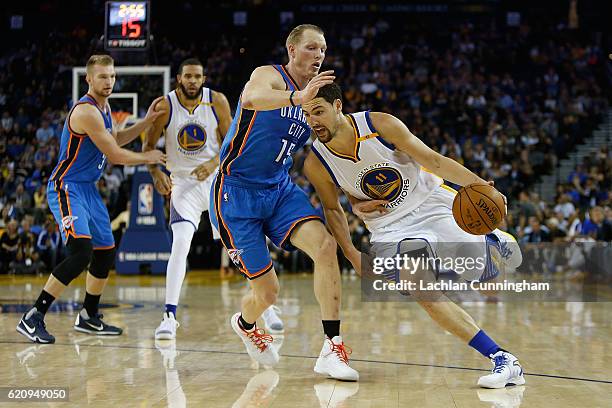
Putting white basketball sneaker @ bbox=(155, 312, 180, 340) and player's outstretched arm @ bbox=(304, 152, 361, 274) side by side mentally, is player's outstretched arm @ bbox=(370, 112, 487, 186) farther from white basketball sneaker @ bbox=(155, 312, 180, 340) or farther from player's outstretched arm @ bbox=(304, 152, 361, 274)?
white basketball sneaker @ bbox=(155, 312, 180, 340)

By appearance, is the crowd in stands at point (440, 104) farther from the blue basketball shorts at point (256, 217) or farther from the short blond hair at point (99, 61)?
the blue basketball shorts at point (256, 217)

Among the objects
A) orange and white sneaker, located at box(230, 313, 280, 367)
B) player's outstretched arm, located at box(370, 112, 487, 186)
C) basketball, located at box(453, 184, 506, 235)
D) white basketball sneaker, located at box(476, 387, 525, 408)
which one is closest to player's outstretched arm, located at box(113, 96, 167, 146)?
orange and white sneaker, located at box(230, 313, 280, 367)

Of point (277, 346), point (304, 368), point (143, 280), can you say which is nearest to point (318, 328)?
point (277, 346)

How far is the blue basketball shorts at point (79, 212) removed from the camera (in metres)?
5.75

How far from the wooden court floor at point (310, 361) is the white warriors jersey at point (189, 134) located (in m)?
1.33

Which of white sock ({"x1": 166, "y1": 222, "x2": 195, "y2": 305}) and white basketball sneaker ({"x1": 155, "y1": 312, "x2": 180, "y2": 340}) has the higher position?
white sock ({"x1": 166, "y1": 222, "x2": 195, "y2": 305})

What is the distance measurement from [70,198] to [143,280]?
6501 mm

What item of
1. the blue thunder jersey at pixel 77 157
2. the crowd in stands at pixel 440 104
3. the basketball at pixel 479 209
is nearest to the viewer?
the basketball at pixel 479 209

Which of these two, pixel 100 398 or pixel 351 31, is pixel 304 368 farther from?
pixel 351 31

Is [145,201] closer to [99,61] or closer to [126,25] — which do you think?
[126,25]

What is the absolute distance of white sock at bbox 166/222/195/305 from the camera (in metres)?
6.08

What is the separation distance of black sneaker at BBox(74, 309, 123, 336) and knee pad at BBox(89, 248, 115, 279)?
0.31m

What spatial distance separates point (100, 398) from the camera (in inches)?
144

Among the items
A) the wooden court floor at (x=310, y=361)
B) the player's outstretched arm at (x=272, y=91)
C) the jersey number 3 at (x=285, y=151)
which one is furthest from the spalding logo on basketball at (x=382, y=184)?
the wooden court floor at (x=310, y=361)
